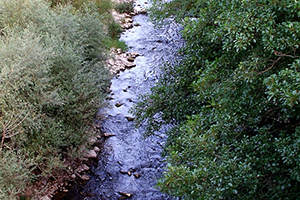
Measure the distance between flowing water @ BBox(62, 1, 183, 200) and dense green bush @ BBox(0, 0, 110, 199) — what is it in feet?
3.48

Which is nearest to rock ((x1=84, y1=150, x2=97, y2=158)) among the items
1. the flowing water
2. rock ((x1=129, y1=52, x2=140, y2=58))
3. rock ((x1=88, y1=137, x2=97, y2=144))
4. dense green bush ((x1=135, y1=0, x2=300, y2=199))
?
the flowing water

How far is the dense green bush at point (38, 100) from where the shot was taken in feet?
22.7

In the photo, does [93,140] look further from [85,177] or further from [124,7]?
[124,7]

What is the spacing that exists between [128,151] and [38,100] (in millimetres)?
3172

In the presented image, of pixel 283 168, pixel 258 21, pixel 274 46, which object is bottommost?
pixel 283 168

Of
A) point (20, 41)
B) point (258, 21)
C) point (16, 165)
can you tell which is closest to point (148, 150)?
point (16, 165)

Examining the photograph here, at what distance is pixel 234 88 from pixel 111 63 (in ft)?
32.9

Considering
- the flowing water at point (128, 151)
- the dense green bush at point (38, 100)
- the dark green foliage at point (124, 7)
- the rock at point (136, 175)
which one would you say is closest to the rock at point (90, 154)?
the flowing water at point (128, 151)

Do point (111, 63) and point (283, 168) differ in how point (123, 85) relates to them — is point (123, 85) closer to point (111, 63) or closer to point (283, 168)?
point (111, 63)

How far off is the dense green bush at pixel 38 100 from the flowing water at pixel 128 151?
3.48 feet

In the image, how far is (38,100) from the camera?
7.65 meters

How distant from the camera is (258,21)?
12.6ft

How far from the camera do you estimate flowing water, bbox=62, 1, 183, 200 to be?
7879 mm

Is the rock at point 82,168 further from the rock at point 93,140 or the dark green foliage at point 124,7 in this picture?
the dark green foliage at point 124,7
